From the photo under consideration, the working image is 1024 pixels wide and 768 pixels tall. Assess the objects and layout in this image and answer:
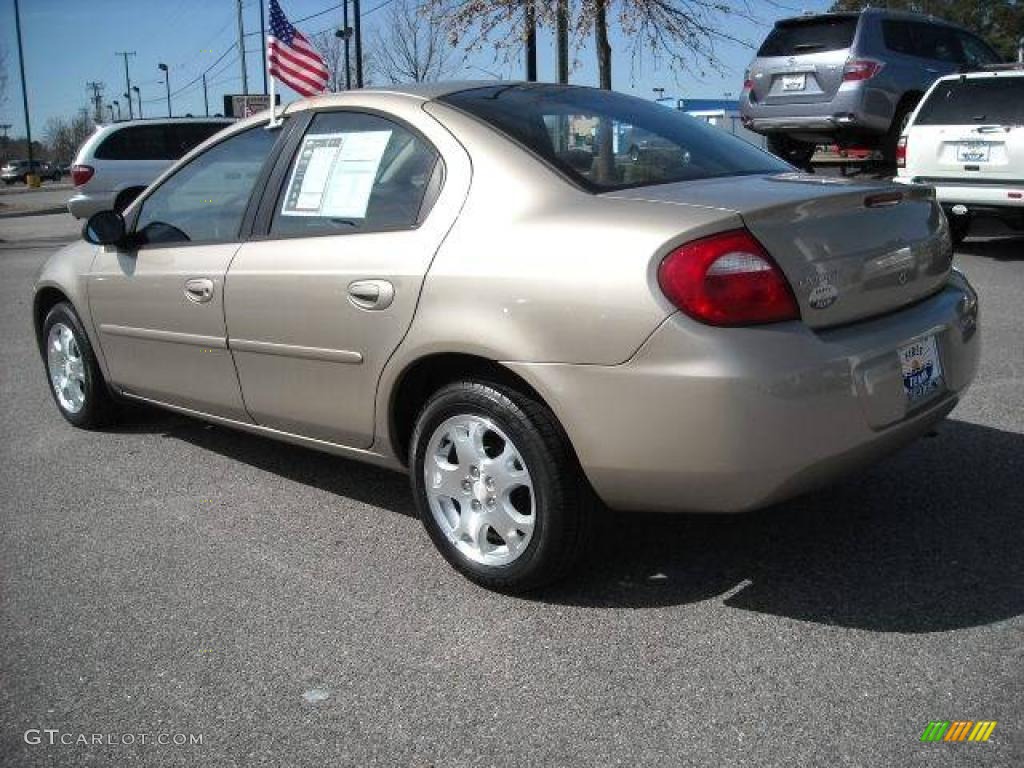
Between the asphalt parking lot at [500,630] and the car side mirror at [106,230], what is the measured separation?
1052mm

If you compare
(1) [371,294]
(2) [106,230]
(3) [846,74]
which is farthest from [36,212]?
(1) [371,294]

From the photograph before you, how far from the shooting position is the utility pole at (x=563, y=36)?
1245cm

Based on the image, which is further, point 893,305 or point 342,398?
point 342,398

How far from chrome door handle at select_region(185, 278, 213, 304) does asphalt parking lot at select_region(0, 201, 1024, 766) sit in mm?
822

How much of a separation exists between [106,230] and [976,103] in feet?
27.9

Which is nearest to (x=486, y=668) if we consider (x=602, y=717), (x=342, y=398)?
(x=602, y=717)

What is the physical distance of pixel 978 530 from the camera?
3.46 meters

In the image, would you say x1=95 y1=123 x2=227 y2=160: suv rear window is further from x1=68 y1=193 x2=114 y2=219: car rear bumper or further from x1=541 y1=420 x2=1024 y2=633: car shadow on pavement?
x1=541 y1=420 x2=1024 y2=633: car shadow on pavement

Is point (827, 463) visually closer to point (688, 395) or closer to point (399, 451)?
point (688, 395)

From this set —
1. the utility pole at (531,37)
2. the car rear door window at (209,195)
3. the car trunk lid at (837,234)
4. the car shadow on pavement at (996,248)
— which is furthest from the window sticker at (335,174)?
the utility pole at (531,37)

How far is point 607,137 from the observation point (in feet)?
11.6

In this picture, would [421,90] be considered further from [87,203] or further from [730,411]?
[87,203]

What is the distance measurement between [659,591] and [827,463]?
2.36 feet
